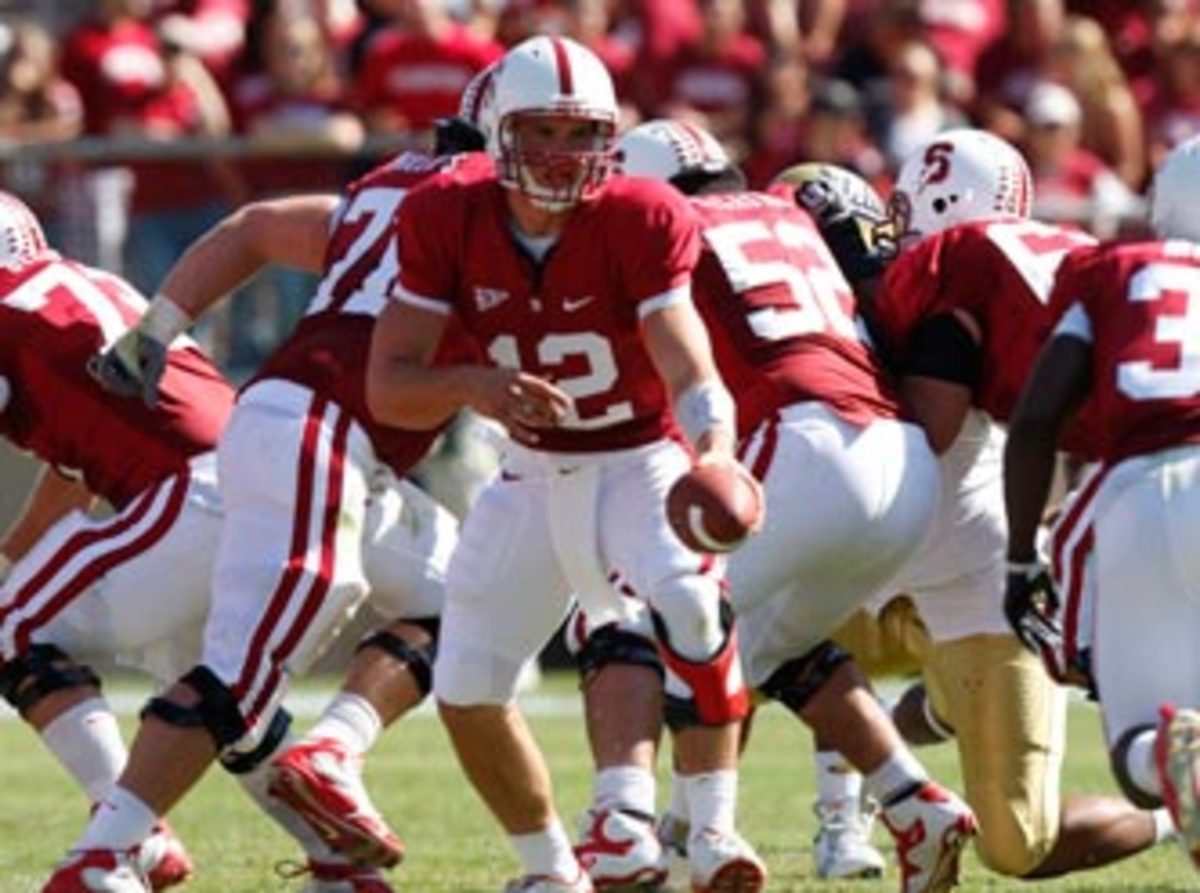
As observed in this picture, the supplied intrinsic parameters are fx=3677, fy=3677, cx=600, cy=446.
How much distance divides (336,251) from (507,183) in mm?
905

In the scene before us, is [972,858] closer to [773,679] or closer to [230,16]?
[773,679]

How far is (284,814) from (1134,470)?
2.37 meters

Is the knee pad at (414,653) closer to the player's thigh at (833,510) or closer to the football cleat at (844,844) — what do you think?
the player's thigh at (833,510)

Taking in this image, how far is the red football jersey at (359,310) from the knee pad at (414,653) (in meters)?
0.38

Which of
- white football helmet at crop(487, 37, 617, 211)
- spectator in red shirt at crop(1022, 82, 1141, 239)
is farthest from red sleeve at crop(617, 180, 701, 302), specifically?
spectator in red shirt at crop(1022, 82, 1141, 239)

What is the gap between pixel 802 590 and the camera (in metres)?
7.84

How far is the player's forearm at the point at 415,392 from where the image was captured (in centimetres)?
707

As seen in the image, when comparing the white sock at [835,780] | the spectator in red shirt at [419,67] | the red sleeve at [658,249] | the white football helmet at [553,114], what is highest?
the white football helmet at [553,114]

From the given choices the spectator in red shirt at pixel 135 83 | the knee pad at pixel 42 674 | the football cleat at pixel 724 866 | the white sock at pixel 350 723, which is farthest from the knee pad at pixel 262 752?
the spectator in red shirt at pixel 135 83

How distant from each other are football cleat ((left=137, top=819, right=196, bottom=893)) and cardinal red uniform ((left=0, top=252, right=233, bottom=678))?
0.44 metres

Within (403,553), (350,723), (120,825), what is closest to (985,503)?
(403,553)

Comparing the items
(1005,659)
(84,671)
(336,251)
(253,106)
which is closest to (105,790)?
(84,671)

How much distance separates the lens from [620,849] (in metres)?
7.53

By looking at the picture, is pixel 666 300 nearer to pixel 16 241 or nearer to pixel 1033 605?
pixel 1033 605
